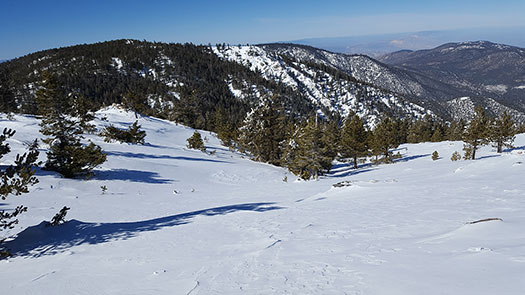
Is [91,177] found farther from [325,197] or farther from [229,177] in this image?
[325,197]

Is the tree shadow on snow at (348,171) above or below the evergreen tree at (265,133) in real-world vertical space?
below

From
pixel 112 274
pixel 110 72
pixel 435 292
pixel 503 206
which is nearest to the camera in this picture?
pixel 435 292

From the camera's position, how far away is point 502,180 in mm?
12352

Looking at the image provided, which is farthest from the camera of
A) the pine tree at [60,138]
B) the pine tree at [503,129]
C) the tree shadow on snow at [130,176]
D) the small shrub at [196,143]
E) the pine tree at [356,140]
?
the small shrub at [196,143]

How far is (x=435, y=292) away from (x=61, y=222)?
1129 centimetres

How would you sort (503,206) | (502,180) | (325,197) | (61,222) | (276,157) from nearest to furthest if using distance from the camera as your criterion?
(503,206)
(61,222)
(502,180)
(325,197)
(276,157)

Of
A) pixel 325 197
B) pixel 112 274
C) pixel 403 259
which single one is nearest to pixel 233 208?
pixel 325 197

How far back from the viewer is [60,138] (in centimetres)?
1836

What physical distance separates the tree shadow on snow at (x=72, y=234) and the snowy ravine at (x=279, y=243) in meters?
0.03

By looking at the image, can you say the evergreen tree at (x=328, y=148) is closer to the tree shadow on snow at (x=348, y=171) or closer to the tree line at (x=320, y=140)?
the tree line at (x=320, y=140)

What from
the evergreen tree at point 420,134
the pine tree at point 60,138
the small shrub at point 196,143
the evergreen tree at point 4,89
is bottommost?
the evergreen tree at point 420,134

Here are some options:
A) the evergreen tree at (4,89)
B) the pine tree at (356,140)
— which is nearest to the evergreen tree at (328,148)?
the pine tree at (356,140)

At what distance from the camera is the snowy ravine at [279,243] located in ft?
14.5

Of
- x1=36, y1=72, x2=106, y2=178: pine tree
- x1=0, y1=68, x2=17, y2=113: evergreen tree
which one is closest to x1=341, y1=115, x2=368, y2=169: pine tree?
x1=36, y1=72, x2=106, y2=178: pine tree
